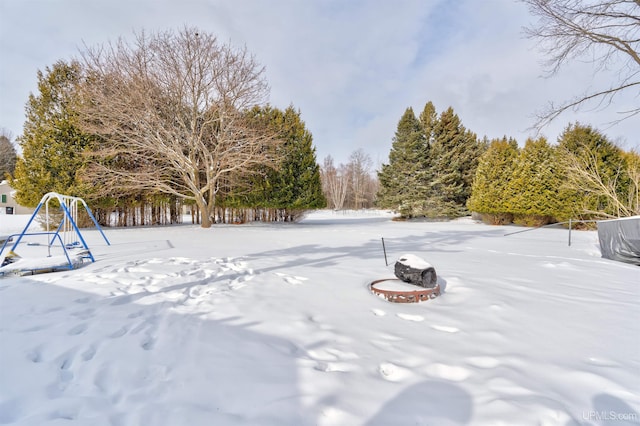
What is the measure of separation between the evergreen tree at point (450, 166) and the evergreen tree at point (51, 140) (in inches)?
828

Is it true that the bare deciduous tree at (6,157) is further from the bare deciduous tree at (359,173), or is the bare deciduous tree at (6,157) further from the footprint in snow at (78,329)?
the footprint in snow at (78,329)

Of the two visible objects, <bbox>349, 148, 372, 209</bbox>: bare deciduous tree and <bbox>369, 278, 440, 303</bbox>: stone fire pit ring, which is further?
<bbox>349, 148, 372, 209</bbox>: bare deciduous tree

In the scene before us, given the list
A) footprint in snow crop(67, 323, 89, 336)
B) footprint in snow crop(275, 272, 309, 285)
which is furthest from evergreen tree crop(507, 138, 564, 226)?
footprint in snow crop(67, 323, 89, 336)

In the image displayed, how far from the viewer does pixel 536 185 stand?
1410 cm

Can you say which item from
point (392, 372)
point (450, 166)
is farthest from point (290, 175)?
point (392, 372)

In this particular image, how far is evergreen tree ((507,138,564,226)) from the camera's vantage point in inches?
537

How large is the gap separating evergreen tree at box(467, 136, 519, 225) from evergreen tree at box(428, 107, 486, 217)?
10.6 ft

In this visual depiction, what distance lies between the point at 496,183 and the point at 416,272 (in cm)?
1543

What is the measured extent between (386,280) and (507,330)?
1594mm

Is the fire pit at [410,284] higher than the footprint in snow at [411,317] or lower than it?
higher

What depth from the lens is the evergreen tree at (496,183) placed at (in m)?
15.5

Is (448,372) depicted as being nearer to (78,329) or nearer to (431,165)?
(78,329)

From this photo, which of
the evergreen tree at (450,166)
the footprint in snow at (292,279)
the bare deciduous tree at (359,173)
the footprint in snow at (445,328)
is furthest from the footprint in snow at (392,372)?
the bare deciduous tree at (359,173)

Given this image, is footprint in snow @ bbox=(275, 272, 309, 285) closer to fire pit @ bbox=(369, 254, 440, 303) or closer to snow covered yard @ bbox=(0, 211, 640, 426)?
snow covered yard @ bbox=(0, 211, 640, 426)
